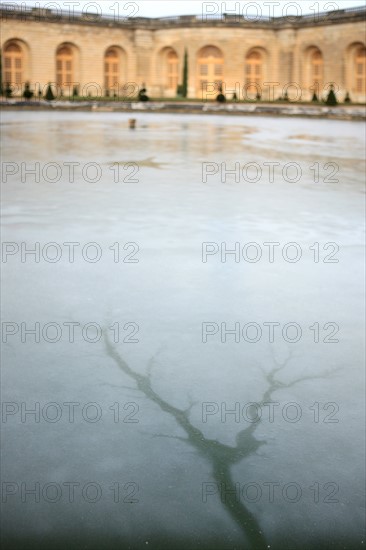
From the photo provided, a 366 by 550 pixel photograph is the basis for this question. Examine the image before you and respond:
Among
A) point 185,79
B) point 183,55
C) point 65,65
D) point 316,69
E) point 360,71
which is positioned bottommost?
point 185,79

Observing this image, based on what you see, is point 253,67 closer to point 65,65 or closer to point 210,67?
point 210,67

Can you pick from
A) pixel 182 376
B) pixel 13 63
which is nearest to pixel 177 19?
pixel 13 63

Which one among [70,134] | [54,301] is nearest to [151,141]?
[70,134]

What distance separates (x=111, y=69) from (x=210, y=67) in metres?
5.76

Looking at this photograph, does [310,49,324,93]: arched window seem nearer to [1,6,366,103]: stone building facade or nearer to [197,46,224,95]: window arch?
[1,6,366,103]: stone building facade

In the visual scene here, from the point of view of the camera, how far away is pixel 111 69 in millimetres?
40438

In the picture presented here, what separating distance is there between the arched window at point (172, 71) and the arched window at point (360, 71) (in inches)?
399

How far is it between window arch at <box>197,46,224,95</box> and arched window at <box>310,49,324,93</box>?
4947mm

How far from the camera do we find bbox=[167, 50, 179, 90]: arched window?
4019 centimetres

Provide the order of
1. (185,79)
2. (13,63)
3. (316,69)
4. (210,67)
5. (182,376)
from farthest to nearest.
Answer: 1. (210,67)
2. (316,69)
3. (185,79)
4. (13,63)
5. (182,376)

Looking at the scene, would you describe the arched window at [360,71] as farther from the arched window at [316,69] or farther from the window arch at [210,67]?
the window arch at [210,67]

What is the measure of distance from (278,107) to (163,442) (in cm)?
2777

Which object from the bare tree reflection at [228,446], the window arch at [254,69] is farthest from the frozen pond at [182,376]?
the window arch at [254,69]

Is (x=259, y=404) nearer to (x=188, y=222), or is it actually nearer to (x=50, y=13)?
(x=188, y=222)
